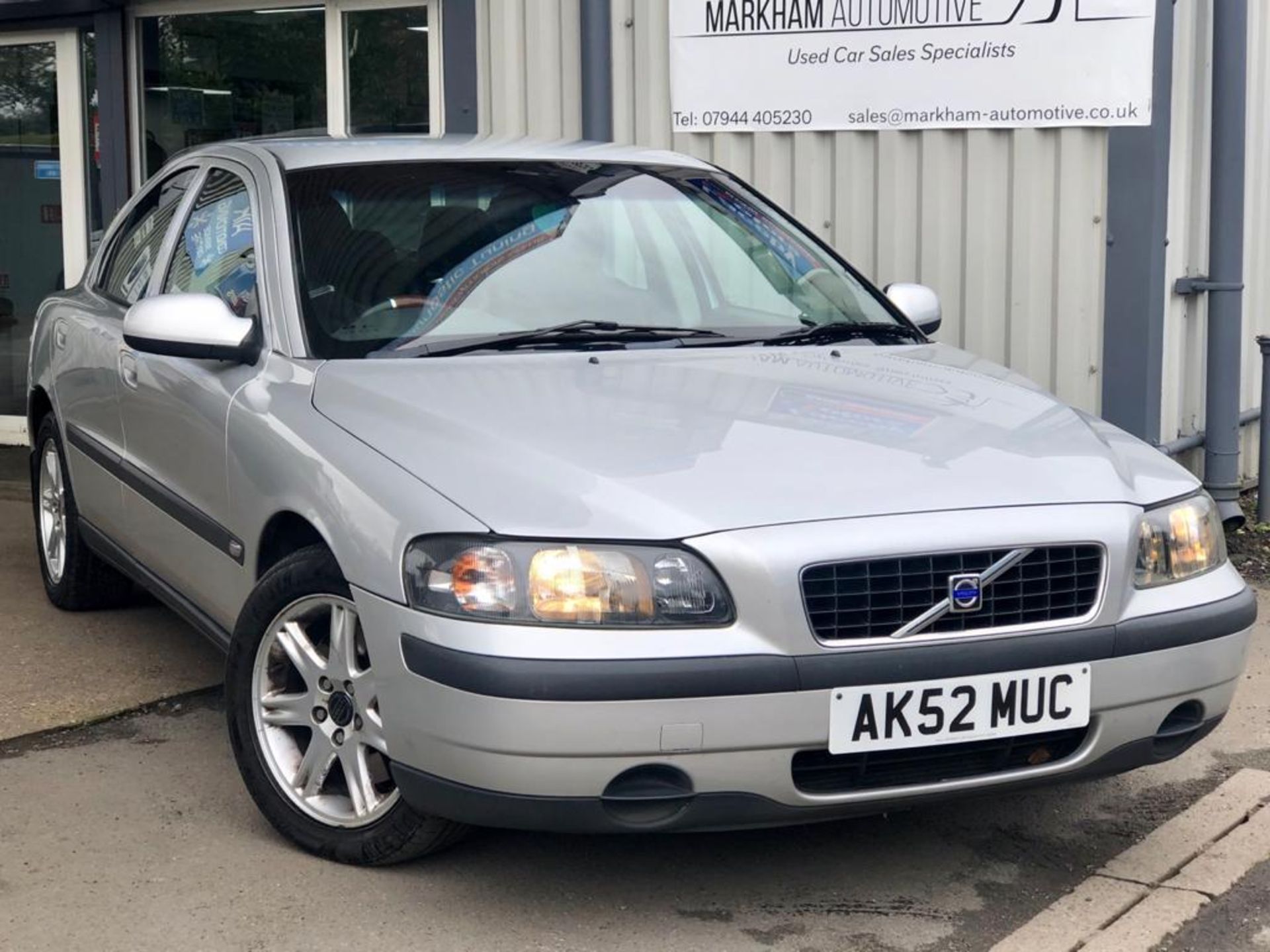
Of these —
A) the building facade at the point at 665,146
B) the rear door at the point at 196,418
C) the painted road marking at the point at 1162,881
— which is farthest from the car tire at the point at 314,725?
the building facade at the point at 665,146

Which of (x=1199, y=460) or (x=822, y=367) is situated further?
(x=1199, y=460)

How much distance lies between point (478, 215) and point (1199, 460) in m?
4.18

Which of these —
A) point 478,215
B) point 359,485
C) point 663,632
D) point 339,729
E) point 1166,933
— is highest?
point 478,215

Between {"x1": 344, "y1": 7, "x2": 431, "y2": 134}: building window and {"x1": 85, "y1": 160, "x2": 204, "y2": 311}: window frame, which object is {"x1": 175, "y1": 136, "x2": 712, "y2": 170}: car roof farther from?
{"x1": 344, "y1": 7, "x2": 431, "y2": 134}: building window

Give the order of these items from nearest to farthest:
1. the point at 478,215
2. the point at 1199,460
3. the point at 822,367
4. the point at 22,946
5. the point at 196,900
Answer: the point at 22,946 → the point at 196,900 → the point at 822,367 → the point at 478,215 → the point at 1199,460

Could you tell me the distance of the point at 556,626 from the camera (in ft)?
10.2

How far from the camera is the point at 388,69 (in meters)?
8.78

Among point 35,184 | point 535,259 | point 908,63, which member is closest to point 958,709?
point 535,259

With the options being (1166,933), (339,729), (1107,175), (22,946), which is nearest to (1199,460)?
(1107,175)

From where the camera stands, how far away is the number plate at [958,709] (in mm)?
3164

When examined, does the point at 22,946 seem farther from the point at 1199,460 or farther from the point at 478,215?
the point at 1199,460

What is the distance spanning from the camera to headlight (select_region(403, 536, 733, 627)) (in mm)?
3129

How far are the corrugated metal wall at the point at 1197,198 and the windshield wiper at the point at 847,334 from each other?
8.99 ft

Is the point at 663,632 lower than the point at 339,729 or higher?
higher
